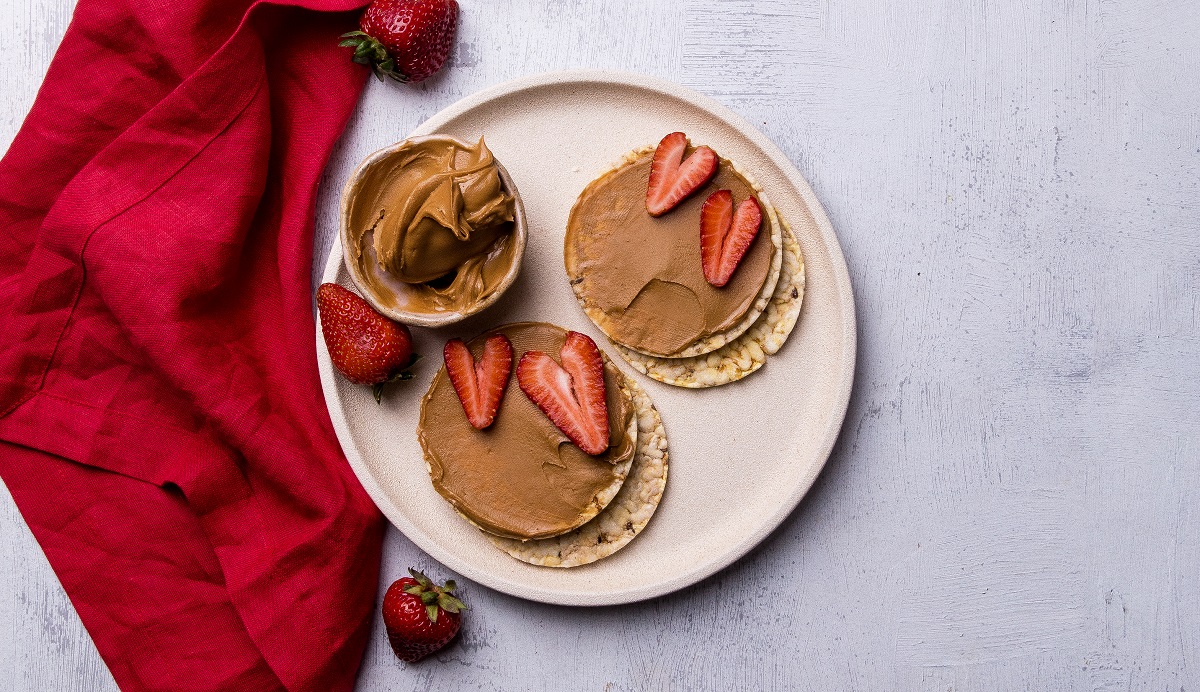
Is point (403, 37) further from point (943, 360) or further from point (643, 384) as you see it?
point (943, 360)

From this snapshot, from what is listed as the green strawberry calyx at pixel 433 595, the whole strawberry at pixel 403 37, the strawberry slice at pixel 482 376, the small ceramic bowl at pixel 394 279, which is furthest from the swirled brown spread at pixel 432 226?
the green strawberry calyx at pixel 433 595

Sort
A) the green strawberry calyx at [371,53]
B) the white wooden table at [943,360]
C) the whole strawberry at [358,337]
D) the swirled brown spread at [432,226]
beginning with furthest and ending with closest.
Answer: the white wooden table at [943,360], the green strawberry calyx at [371,53], the whole strawberry at [358,337], the swirled brown spread at [432,226]

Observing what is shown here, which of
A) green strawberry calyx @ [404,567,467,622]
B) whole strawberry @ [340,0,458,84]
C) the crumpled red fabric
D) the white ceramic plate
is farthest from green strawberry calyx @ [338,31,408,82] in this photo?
A: green strawberry calyx @ [404,567,467,622]

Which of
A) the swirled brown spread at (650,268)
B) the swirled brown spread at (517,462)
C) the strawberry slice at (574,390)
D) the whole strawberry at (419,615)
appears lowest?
the whole strawberry at (419,615)

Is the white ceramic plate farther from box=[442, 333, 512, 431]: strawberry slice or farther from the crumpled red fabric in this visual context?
the crumpled red fabric

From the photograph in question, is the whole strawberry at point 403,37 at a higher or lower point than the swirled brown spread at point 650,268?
higher

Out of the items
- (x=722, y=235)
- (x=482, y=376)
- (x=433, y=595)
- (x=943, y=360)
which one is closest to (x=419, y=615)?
(x=433, y=595)

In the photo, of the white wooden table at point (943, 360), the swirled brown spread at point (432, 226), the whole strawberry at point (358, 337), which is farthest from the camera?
the white wooden table at point (943, 360)

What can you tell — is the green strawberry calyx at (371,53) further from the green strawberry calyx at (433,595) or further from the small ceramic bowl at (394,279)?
the green strawberry calyx at (433,595)
